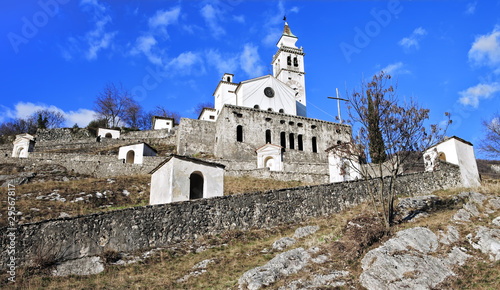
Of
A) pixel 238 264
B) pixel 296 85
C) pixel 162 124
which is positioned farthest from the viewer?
pixel 296 85

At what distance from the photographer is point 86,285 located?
40.0 feet

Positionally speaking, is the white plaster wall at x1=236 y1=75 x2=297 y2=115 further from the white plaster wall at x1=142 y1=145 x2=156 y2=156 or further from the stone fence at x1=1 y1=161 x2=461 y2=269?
the stone fence at x1=1 y1=161 x2=461 y2=269

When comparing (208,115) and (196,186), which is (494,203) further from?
(208,115)

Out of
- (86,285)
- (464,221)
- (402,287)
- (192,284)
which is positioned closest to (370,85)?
(464,221)

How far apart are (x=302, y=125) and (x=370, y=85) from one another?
32.3 metres

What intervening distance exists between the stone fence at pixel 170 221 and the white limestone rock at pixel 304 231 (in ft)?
7.06

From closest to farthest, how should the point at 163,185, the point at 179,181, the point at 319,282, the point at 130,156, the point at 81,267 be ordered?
1. the point at 319,282
2. the point at 81,267
3. the point at 179,181
4. the point at 163,185
5. the point at 130,156

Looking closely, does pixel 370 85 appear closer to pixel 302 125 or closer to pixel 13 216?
pixel 13 216

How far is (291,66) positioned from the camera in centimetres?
6297

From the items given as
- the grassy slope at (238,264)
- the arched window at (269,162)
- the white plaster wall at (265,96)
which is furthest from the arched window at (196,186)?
the white plaster wall at (265,96)

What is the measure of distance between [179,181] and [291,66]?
48.7 meters

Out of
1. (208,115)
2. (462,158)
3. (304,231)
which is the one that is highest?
(208,115)

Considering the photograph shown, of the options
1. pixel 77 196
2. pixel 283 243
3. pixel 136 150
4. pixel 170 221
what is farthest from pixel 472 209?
pixel 136 150

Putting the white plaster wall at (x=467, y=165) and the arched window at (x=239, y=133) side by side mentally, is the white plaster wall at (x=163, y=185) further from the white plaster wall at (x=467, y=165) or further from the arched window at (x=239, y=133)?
the arched window at (x=239, y=133)
